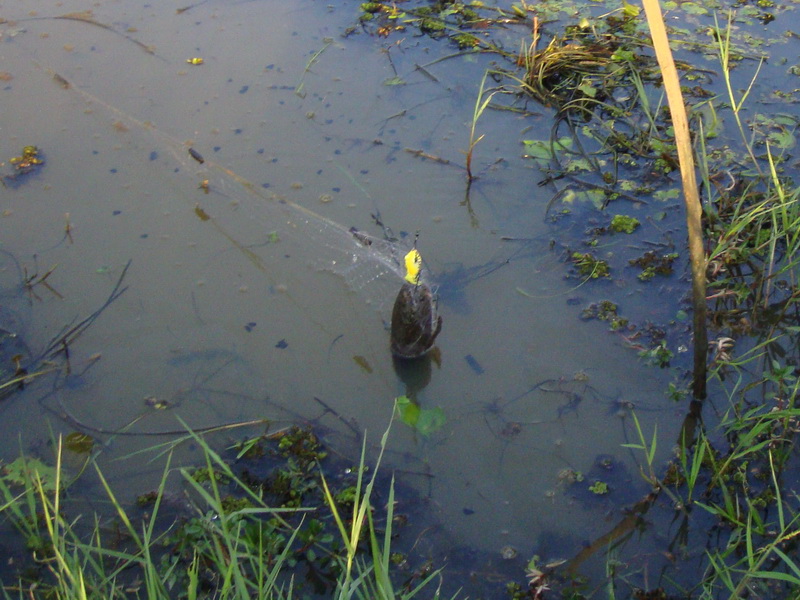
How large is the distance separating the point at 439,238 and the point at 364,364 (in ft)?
3.19

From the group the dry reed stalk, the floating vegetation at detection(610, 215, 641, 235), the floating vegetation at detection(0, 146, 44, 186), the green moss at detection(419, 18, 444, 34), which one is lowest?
the floating vegetation at detection(610, 215, 641, 235)

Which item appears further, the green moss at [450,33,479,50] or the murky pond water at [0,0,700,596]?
the green moss at [450,33,479,50]

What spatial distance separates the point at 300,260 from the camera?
379cm

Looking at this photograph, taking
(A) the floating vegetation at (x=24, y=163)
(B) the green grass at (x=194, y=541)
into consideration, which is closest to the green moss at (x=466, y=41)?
(A) the floating vegetation at (x=24, y=163)

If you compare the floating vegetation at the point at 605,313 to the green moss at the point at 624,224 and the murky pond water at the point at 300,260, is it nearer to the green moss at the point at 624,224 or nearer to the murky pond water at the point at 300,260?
the murky pond water at the point at 300,260

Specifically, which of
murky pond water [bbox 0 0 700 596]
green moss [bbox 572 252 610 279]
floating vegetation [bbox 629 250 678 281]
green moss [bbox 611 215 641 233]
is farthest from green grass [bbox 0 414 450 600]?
green moss [bbox 611 215 641 233]

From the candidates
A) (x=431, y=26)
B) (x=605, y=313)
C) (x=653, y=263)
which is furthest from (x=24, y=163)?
(x=653, y=263)

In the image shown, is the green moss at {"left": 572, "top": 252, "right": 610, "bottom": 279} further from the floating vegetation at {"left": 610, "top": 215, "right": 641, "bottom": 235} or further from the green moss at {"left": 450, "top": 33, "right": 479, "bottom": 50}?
the green moss at {"left": 450, "top": 33, "right": 479, "bottom": 50}

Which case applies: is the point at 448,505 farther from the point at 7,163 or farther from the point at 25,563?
the point at 7,163

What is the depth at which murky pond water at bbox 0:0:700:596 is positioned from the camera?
2.99 m

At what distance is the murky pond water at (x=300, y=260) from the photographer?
2.99 m

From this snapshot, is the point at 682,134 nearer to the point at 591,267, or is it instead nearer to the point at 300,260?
the point at 591,267

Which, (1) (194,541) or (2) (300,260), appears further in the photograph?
(2) (300,260)

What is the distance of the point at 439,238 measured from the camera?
3893 millimetres
